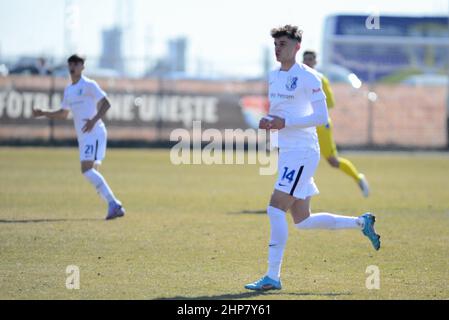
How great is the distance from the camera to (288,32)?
9.01 metres

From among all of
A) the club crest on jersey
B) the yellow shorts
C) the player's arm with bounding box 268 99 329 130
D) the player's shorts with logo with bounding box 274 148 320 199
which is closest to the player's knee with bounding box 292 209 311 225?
the player's shorts with logo with bounding box 274 148 320 199

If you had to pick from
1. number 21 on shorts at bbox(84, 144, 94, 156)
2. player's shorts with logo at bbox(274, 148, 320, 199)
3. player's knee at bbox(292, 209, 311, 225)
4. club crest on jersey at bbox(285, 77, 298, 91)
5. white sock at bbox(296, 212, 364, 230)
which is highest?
club crest on jersey at bbox(285, 77, 298, 91)

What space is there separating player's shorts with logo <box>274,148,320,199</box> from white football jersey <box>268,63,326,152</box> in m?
0.07

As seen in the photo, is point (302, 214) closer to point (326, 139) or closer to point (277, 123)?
point (277, 123)

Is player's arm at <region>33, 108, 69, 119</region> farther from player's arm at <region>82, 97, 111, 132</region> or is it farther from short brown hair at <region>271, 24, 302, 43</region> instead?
short brown hair at <region>271, 24, 302, 43</region>

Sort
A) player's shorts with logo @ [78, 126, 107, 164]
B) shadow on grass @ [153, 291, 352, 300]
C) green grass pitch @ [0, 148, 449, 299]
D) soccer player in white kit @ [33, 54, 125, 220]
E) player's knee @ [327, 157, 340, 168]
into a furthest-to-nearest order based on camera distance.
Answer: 1. player's knee @ [327, 157, 340, 168]
2. player's shorts with logo @ [78, 126, 107, 164]
3. soccer player in white kit @ [33, 54, 125, 220]
4. green grass pitch @ [0, 148, 449, 299]
5. shadow on grass @ [153, 291, 352, 300]

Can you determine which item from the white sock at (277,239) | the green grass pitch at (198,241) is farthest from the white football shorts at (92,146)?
the white sock at (277,239)

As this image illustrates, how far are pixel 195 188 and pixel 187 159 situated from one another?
36.2ft

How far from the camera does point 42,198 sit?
17.4 meters

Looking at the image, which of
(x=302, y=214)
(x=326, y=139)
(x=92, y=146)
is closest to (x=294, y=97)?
(x=302, y=214)

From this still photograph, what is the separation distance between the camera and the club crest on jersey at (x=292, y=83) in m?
9.12

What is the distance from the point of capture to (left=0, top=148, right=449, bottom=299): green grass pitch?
29.3 feet

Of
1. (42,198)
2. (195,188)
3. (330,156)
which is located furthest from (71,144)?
(330,156)

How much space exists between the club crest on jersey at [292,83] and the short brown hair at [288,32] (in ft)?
1.21
